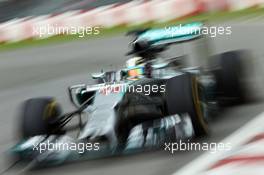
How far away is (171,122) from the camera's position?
5293 millimetres

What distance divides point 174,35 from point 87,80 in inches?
158

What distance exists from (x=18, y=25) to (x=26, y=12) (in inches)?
179

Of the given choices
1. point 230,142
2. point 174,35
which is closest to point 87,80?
point 174,35

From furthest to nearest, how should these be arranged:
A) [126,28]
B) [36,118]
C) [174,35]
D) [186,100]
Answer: [126,28] < [174,35] < [36,118] < [186,100]

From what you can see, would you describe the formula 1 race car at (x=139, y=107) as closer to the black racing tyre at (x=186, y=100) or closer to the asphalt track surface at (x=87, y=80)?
the black racing tyre at (x=186, y=100)

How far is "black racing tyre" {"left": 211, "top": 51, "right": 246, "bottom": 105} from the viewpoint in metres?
6.37

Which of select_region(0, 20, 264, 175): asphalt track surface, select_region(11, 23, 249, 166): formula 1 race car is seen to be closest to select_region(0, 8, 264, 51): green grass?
select_region(0, 20, 264, 175): asphalt track surface

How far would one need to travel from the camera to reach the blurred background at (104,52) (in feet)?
17.1

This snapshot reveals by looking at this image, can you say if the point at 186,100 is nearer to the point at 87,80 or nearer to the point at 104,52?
the point at 87,80

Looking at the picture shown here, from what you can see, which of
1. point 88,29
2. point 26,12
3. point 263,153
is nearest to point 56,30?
point 88,29

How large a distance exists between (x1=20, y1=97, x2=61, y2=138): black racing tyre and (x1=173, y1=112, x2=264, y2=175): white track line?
4.53ft

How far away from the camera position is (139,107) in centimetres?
575

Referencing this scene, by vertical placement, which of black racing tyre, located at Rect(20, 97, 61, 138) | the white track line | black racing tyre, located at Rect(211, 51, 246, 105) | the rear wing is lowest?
the white track line

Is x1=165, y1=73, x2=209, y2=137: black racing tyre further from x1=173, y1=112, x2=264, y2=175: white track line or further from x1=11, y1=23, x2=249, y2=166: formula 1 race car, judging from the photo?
x1=173, y1=112, x2=264, y2=175: white track line
